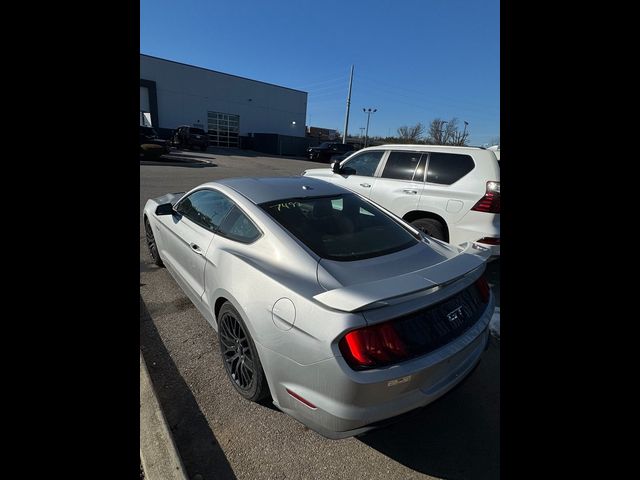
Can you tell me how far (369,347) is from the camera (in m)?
1.57

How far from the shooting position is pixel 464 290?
203 centimetres

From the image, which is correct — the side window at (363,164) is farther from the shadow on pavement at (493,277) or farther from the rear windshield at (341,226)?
the rear windshield at (341,226)

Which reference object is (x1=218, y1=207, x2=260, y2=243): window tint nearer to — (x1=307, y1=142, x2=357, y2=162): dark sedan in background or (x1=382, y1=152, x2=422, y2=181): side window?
(x1=382, y1=152, x2=422, y2=181): side window

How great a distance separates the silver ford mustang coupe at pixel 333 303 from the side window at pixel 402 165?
2456mm

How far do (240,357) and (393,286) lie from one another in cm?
120

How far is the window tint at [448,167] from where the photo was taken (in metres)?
4.57

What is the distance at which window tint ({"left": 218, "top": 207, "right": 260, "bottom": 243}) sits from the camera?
239 centimetres

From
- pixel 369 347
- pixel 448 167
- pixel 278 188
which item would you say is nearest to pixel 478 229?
pixel 448 167

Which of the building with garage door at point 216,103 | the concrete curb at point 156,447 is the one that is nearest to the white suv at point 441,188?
the concrete curb at point 156,447

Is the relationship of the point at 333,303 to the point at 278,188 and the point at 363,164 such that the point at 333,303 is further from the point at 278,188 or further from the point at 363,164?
the point at 363,164

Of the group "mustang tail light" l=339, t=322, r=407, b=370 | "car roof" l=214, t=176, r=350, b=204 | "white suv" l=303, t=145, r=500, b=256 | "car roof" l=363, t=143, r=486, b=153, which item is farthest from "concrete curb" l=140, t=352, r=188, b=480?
"car roof" l=363, t=143, r=486, b=153
